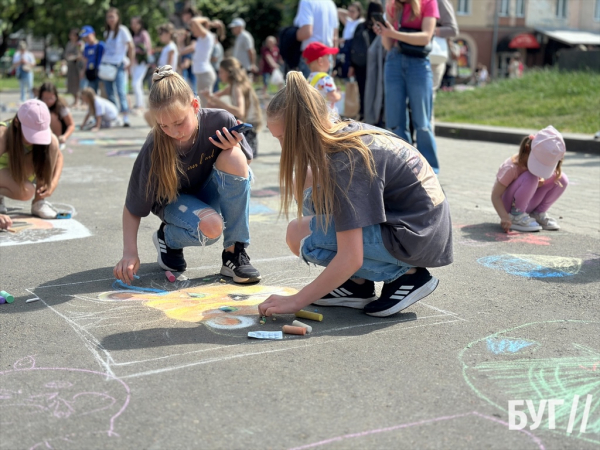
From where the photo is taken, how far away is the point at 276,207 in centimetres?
541

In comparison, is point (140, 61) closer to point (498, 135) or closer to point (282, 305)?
point (498, 135)

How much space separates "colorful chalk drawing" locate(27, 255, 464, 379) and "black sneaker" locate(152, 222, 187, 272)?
0.05 metres

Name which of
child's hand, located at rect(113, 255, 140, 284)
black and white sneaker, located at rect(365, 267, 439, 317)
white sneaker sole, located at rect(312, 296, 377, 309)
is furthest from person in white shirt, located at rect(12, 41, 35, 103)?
black and white sneaker, located at rect(365, 267, 439, 317)

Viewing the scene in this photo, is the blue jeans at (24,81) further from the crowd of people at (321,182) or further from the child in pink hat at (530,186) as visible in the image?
the child in pink hat at (530,186)

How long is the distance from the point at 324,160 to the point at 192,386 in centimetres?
93

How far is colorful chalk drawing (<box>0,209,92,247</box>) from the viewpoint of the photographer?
173 inches

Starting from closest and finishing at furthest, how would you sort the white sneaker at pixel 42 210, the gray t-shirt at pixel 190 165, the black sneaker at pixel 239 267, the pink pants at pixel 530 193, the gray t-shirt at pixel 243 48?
the gray t-shirt at pixel 190 165 < the black sneaker at pixel 239 267 < the pink pants at pixel 530 193 < the white sneaker at pixel 42 210 < the gray t-shirt at pixel 243 48

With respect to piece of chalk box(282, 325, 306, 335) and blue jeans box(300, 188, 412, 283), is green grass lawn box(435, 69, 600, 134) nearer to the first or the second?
blue jeans box(300, 188, 412, 283)

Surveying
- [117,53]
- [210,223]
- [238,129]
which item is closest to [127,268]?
[210,223]

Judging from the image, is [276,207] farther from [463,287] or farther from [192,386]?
[192,386]

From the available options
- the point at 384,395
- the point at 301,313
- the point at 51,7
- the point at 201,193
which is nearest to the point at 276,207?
the point at 201,193

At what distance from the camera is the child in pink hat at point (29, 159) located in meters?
4.60

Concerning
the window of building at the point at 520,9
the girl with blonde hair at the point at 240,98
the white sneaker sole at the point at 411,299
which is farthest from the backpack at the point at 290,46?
the window of building at the point at 520,9

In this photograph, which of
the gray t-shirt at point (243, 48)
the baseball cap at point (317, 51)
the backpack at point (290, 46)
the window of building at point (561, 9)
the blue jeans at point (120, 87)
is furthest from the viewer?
the window of building at point (561, 9)
